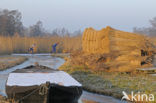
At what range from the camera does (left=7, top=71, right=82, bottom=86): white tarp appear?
8445 millimetres

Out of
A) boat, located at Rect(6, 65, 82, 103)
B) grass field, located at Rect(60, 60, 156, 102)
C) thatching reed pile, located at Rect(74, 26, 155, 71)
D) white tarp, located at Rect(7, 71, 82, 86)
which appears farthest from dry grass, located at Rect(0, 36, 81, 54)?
boat, located at Rect(6, 65, 82, 103)

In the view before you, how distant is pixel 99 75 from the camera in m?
14.9

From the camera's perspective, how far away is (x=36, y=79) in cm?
900

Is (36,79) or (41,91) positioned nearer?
(41,91)

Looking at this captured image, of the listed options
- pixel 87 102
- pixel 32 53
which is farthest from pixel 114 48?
pixel 32 53

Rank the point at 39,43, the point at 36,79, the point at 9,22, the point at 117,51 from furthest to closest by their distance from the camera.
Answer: the point at 9,22 < the point at 39,43 < the point at 117,51 < the point at 36,79

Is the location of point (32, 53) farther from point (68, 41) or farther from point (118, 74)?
point (118, 74)

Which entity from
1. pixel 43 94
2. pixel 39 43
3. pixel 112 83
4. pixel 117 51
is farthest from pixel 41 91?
pixel 39 43

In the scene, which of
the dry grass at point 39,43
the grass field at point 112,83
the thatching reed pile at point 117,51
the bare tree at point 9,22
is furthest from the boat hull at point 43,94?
the bare tree at point 9,22

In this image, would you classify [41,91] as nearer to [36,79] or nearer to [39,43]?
[36,79]

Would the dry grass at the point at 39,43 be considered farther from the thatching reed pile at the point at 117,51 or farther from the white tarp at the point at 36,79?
the white tarp at the point at 36,79

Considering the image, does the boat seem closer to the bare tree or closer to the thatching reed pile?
the thatching reed pile

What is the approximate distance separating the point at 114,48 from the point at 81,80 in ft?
11.0

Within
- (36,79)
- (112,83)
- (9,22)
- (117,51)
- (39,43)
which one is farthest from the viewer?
(9,22)
